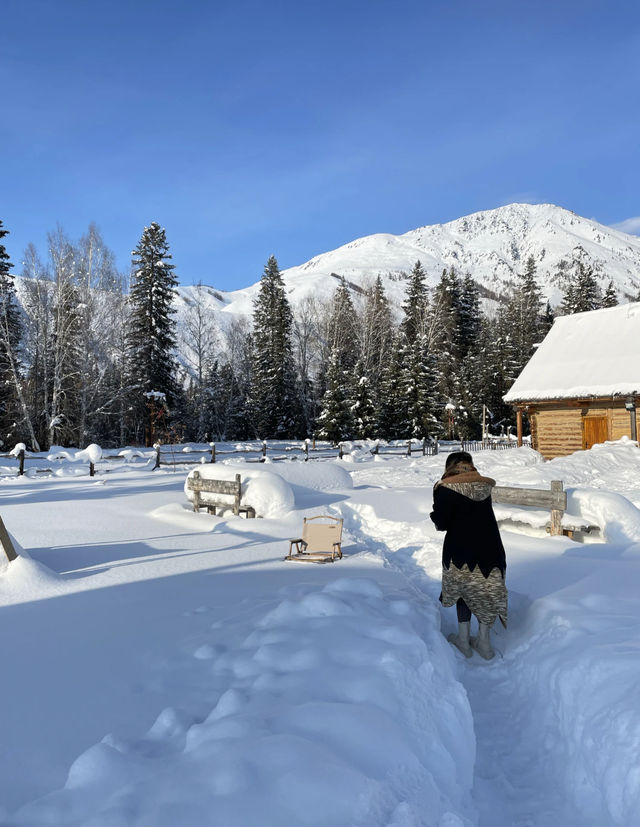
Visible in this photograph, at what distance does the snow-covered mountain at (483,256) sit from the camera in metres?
103

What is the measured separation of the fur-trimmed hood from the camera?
4906 mm

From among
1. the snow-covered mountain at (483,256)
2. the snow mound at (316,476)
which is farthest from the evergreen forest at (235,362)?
the snow-covered mountain at (483,256)

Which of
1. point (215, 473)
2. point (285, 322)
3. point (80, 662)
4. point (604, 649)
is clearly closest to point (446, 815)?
point (604, 649)

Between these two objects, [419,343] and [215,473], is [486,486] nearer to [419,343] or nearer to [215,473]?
[215,473]

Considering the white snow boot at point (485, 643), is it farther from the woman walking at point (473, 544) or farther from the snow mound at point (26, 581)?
the snow mound at point (26, 581)

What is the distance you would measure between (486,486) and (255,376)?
3809cm

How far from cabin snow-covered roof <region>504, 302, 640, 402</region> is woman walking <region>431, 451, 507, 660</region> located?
19.0 meters

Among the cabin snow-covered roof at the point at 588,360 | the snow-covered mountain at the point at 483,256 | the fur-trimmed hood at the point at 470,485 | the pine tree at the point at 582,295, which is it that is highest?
the snow-covered mountain at the point at 483,256

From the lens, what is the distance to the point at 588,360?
77.8ft

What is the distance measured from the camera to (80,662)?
3910 millimetres

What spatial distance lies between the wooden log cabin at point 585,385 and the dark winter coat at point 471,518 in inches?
748

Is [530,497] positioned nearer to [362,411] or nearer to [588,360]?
[588,360]

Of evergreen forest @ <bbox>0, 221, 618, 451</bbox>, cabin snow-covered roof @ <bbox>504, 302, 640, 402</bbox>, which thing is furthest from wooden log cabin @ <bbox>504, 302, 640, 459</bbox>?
evergreen forest @ <bbox>0, 221, 618, 451</bbox>

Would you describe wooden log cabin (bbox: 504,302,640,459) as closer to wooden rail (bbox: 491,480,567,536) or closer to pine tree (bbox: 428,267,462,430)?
wooden rail (bbox: 491,480,567,536)
